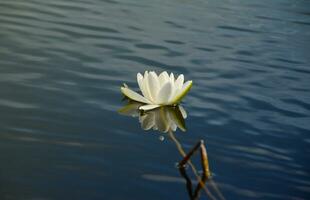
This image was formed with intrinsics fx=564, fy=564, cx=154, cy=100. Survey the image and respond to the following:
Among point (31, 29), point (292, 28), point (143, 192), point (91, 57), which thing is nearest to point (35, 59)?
point (91, 57)

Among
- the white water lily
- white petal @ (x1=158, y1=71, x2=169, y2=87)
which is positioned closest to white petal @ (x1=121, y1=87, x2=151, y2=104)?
the white water lily

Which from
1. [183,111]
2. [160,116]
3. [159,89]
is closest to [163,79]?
[159,89]

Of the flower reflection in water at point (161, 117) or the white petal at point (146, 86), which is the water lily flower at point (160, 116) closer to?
the flower reflection in water at point (161, 117)

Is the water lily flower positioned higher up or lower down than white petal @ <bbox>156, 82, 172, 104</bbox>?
lower down

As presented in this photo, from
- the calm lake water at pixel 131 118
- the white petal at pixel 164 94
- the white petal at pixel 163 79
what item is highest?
the white petal at pixel 163 79

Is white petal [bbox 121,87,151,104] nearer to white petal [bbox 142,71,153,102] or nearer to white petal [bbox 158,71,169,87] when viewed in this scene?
white petal [bbox 142,71,153,102]

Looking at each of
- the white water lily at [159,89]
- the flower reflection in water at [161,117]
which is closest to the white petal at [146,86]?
the white water lily at [159,89]
